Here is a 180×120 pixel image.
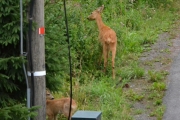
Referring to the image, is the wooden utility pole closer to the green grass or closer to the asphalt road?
the green grass

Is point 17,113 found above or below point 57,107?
above

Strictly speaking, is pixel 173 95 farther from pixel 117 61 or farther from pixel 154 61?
pixel 154 61

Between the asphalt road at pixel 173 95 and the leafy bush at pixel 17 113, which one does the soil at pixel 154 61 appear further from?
the leafy bush at pixel 17 113

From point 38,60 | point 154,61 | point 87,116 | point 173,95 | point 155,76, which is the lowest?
point 173,95

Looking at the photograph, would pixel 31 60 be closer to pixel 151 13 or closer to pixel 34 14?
pixel 34 14

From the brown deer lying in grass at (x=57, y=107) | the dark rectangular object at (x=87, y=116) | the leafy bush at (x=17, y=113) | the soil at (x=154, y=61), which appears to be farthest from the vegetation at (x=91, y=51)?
the dark rectangular object at (x=87, y=116)

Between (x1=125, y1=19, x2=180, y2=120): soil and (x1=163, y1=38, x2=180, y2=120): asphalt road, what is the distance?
0.12 metres

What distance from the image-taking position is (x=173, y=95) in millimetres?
9086

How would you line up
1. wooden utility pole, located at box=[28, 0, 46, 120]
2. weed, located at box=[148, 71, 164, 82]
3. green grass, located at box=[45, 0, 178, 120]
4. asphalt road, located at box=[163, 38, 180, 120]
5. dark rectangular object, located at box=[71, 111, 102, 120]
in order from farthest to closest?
weed, located at box=[148, 71, 164, 82] → green grass, located at box=[45, 0, 178, 120] → asphalt road, located at box=[163, 38, 180, 120] → wooden utility pole, located at box=[28, 0, 46, 120] → dark rectangular object, located at box=[71, 111, 102, 120]

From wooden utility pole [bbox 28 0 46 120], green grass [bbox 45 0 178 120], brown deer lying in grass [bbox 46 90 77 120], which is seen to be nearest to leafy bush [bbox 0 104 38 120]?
wooden utility pole [bbox 28 0 46 120]

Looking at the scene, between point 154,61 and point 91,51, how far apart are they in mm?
1723

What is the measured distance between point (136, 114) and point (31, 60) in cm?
344

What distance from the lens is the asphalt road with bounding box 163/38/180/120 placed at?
8172 millimetres

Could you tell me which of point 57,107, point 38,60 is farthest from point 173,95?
point 38,60
